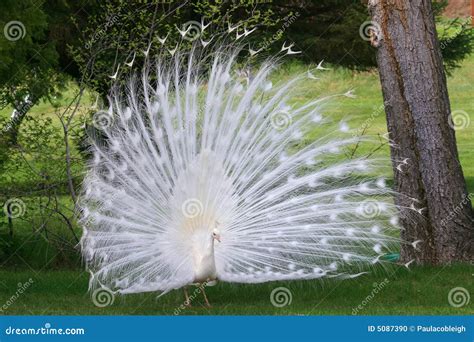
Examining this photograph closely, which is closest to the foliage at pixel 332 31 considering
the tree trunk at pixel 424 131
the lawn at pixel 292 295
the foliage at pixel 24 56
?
the foliage at pixel 24 56

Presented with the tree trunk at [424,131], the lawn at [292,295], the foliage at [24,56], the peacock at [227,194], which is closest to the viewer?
the lawn at [292,295]

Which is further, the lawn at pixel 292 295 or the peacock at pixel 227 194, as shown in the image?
the peacock at pixel 227 194

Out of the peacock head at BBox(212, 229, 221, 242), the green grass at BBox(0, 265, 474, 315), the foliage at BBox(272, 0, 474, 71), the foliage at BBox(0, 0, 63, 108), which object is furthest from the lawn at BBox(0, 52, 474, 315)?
the foliage at BBox(272, 0, 474, 71)

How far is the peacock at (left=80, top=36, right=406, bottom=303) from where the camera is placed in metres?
7.78

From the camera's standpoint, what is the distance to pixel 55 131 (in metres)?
11.5

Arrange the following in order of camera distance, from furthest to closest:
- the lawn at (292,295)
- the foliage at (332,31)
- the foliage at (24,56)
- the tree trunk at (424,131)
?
the foliage at (332,31) < the foliage at (24,56) < the tree trunk at (424,131) < the lawn at (292,295)

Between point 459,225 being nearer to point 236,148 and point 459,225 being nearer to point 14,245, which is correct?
point 236,148

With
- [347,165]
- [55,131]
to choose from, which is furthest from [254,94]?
[55,131]

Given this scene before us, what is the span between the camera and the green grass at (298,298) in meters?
7.56

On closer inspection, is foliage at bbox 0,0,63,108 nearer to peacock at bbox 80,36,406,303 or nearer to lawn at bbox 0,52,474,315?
peacock at bbox 80,36,406,303

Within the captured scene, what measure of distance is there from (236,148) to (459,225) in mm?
2699

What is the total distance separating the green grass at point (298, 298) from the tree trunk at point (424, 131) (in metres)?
0.36

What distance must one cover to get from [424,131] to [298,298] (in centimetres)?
234

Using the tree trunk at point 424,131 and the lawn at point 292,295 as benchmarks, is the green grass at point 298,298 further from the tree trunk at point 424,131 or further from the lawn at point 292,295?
the tree trunk at point 424,131
